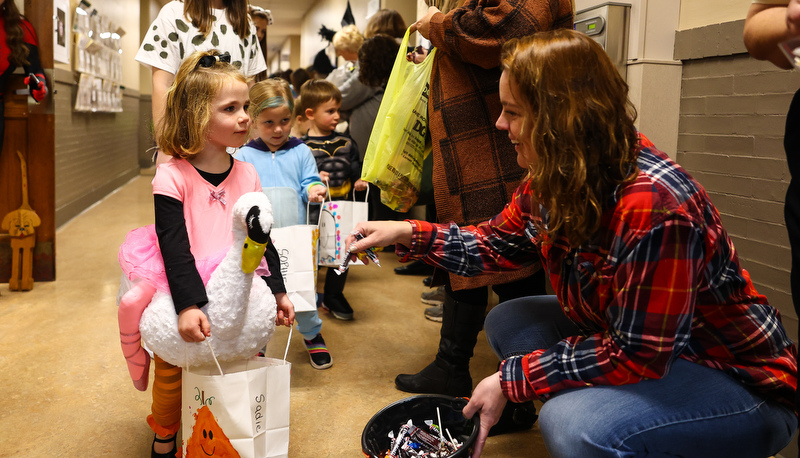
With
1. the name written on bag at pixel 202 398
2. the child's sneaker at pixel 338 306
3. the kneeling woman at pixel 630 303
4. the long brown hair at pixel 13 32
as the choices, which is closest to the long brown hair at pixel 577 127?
the kneeling woman at pixel 630 303

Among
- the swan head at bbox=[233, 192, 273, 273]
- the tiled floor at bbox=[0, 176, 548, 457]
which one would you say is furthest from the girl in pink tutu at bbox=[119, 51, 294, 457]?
the tiled floor at bbox=[0, 176, 548, 457]

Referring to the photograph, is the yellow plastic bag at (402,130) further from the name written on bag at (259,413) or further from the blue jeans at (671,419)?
the blue jeans at (671,419)

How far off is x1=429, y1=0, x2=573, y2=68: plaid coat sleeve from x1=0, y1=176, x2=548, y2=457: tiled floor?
4.06 feet

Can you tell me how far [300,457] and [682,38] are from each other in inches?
77.1

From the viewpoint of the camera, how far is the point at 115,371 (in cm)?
247

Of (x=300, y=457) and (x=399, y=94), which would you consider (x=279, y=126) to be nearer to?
(x=399, y=94)

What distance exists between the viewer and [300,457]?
6.17ft

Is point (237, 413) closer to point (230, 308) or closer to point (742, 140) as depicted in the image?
point (230, 308)

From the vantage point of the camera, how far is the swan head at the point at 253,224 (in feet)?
4.93

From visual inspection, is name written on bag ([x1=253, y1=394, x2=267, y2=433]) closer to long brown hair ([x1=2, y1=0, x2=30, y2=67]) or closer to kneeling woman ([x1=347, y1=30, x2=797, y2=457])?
kneeling woman ([x1=347, y1=30, x2=797, y2=457])

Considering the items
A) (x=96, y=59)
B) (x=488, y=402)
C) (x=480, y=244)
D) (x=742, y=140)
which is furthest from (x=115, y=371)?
(x=96, y=59)

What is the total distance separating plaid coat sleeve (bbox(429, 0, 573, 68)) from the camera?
1.91m

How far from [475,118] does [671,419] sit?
115 cm

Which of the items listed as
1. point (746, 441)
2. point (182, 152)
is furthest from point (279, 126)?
point (746, 441)
